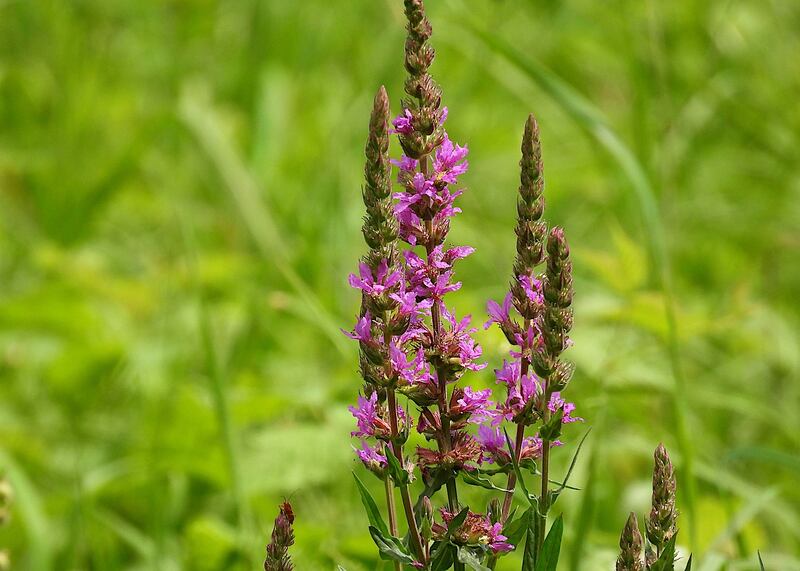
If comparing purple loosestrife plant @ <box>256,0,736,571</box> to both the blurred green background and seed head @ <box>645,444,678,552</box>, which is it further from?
the blurred green background

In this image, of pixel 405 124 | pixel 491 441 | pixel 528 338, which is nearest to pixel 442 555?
pixel 491 441

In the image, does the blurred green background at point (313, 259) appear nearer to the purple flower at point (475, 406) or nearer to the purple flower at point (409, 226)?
the purple flower at point (475, 406)

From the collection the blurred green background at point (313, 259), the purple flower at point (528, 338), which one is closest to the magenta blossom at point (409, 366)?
the purple flower at point (528, 338)

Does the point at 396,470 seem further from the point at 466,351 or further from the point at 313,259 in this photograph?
the point at 313,259

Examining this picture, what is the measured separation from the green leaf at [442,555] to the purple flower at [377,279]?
293 millimetres

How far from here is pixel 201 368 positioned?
13.0 ft

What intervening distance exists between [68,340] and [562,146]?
109 inches

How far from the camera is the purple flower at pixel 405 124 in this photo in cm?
120

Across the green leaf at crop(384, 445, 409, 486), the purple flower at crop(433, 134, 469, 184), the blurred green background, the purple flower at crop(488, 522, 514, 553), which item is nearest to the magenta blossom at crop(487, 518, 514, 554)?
the purple flower at crop(488, 522, 514, 553)

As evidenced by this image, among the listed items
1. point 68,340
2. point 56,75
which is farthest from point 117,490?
point 56,75

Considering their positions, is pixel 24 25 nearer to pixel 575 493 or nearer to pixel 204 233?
pixel 204 233

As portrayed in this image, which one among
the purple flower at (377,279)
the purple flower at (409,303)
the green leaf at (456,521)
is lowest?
the green leaf at (456,521)

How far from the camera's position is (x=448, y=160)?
1.23 m

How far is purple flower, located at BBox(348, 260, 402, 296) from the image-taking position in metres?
1.13
